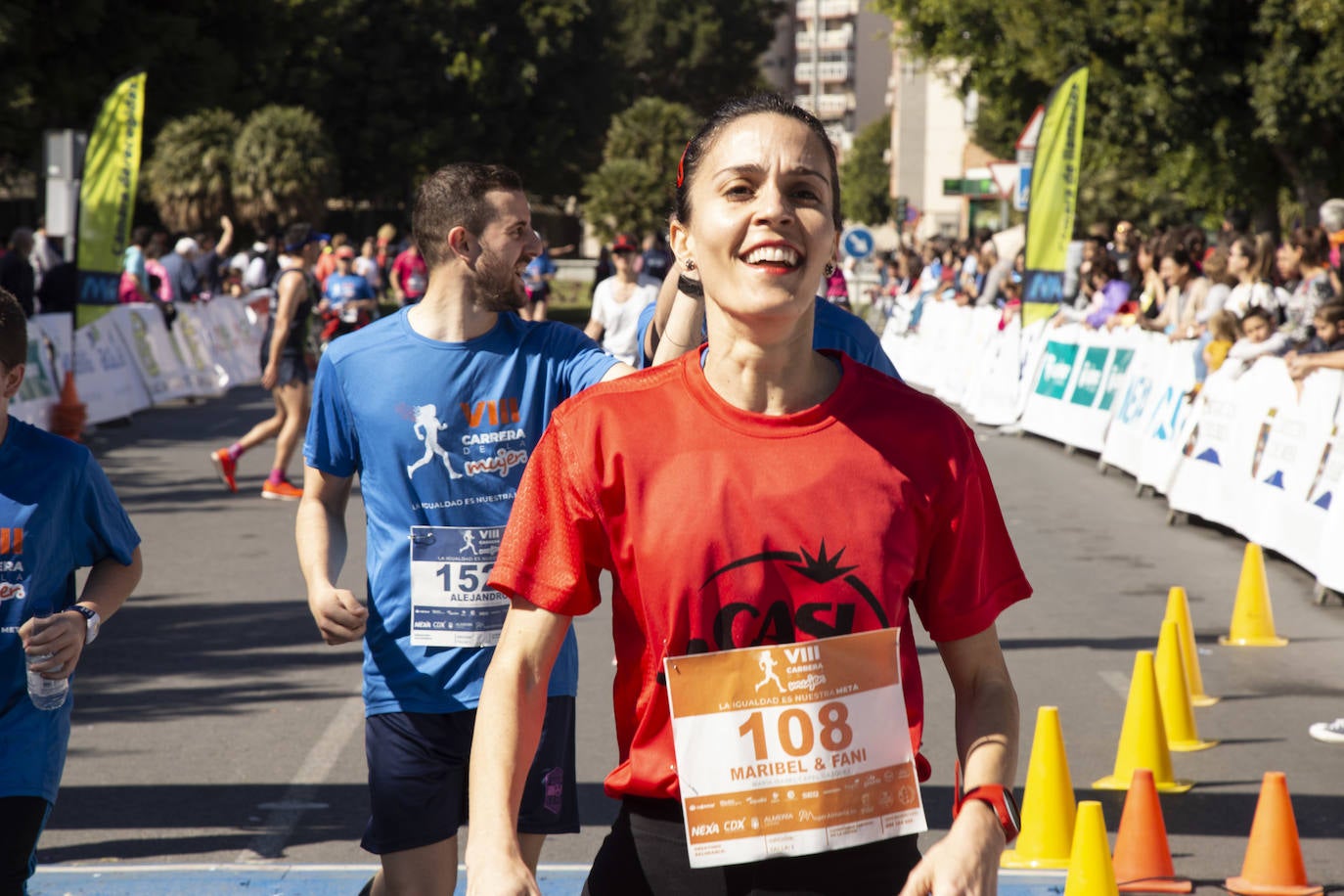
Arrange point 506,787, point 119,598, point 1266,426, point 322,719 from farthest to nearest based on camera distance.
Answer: point 1266,426, point 322,719, point 119,598, point 506,787

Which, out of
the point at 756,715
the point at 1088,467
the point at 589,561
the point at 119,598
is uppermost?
Answer: the point at 589,561

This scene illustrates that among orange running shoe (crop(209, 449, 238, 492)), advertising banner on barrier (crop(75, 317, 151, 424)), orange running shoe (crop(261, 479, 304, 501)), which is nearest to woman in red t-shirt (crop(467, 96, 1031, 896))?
orange running shoe (crop(261, 479, 304, 501))

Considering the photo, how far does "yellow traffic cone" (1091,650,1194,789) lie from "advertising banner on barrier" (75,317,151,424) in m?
13.9

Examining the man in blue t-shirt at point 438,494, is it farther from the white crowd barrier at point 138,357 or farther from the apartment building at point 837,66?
the apartment building at point 837,66

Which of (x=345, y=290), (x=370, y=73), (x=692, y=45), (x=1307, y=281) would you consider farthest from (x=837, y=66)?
(x=1307, y=281)

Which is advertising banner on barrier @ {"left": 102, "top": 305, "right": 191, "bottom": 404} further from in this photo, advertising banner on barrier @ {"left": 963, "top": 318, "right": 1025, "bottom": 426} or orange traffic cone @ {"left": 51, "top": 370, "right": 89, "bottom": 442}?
advertising banner on barrier @ {"left": 963, "top": 318, "right": 1025, "bottom": 426}

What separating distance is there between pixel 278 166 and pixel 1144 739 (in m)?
38.4

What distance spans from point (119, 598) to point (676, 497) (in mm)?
1959

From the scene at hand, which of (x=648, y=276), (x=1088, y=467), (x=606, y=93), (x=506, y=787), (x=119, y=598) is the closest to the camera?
(x=506, y=787)

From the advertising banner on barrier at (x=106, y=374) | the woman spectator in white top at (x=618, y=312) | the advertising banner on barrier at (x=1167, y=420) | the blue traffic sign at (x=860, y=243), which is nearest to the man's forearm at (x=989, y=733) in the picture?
the advertising banner on barrier at (x=1167, y=420)

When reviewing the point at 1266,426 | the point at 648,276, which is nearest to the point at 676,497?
the point at 1266,426

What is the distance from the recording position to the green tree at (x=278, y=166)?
140ft

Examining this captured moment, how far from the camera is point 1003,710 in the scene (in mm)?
2543

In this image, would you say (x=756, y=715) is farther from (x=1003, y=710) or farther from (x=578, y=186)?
(x=578, y=186)
